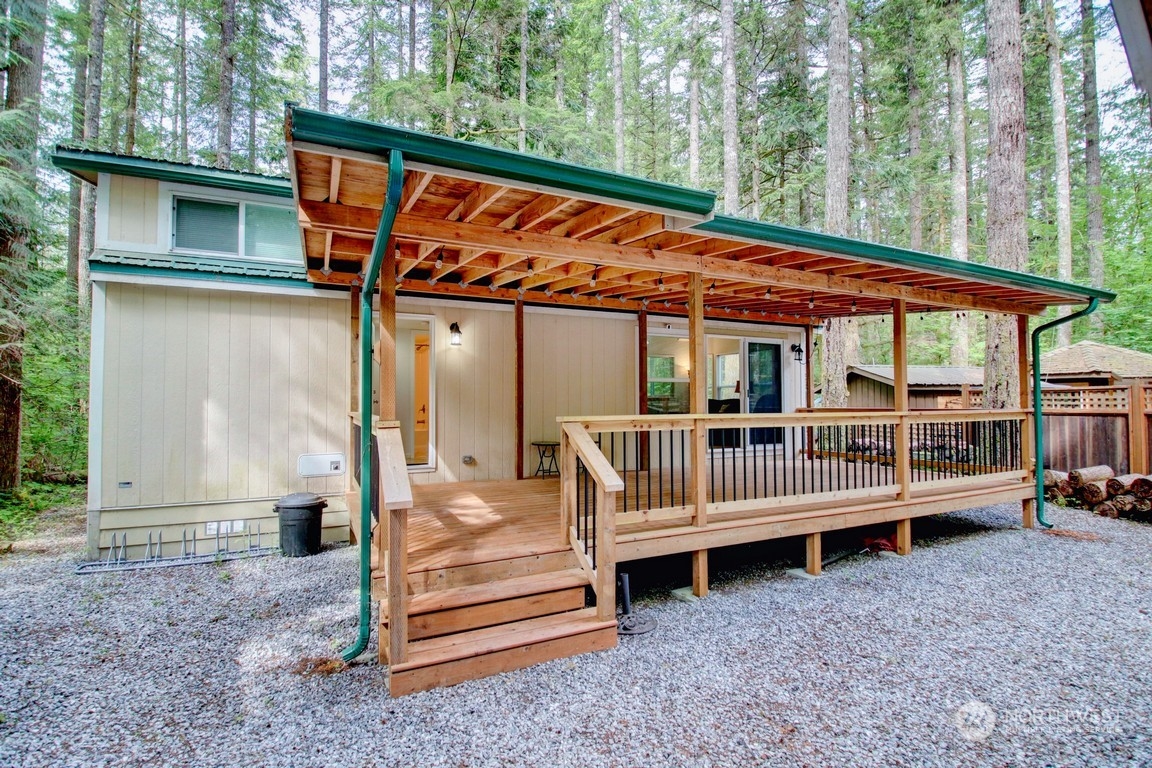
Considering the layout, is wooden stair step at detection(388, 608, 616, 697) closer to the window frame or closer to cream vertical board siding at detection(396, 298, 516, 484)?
cream vertical board siding at detection(396, 298, 516, 484)

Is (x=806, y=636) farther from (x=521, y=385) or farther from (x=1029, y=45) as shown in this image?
(x=1029, y=45)

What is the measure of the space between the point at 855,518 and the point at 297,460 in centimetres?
583

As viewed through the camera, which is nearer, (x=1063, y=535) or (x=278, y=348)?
(x=278, y=348)

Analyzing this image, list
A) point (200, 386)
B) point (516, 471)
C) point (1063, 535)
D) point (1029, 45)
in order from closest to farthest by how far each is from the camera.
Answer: point (200, 386)
point (1063, 535)
point (516, 471)
point (1029, 45)

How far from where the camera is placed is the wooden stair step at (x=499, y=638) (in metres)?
3.11

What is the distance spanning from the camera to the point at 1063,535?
653 centimetres

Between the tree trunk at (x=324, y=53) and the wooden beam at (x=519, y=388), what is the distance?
1072 centimetres

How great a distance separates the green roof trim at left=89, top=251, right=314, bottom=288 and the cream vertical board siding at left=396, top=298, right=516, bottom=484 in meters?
1.24

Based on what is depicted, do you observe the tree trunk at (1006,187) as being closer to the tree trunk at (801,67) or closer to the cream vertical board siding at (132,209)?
the tree trunk at (801,67)

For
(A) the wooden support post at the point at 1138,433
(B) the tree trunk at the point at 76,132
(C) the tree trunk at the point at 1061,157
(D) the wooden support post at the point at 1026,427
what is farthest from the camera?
(C) the tree trunk at the point at 1061,157

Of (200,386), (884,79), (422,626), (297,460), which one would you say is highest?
(884,79)

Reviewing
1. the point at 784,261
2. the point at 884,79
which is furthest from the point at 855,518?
the point at 884,79

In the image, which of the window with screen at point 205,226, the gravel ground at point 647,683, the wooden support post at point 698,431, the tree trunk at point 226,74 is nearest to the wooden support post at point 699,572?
the wooden support post at point 698,431

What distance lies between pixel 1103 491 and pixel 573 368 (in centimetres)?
763
